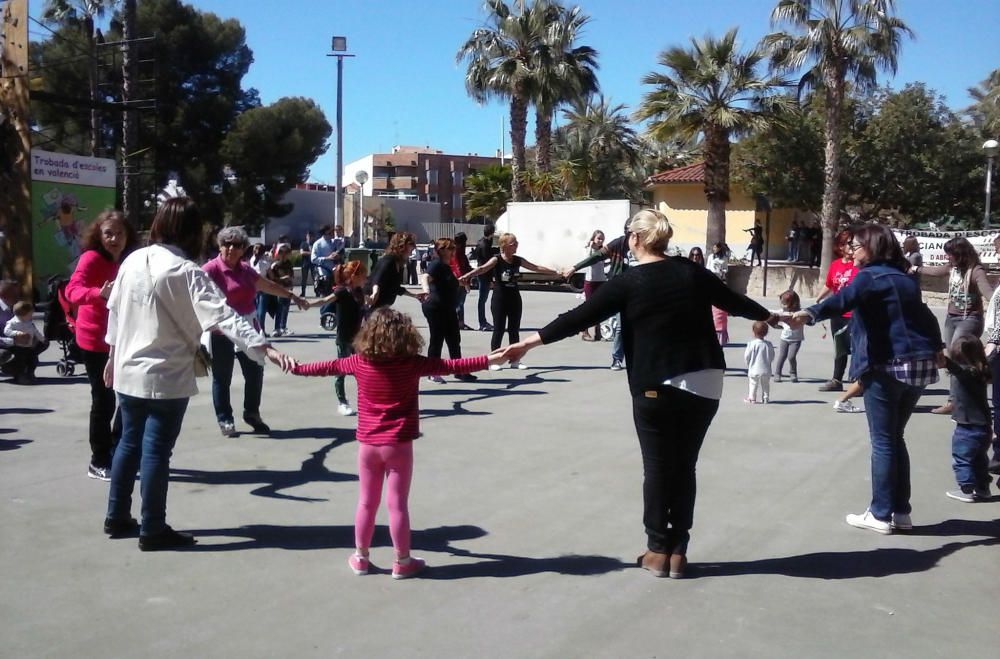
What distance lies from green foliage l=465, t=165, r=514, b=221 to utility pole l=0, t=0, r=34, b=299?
91.9 ft

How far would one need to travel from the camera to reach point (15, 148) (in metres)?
18.4

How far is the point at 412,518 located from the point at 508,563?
95 centimetres

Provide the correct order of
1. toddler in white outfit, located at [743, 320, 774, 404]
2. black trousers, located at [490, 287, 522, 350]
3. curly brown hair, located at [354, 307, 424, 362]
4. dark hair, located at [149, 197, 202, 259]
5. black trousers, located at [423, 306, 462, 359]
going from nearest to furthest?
1. curly brown hair, located at [354, 307, 424, 362]
2. dark hair, located at [149, 197, 202, 259]
3. toddler in white outfit, located at [743, 320, 774, 404]
4. black trousers, located at [423, 306, 462, 359]
5. black trousers, located at [490, 287, 522, 350]

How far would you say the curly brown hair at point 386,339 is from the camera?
15.0 ft

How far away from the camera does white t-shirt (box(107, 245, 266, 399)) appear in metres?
4.91

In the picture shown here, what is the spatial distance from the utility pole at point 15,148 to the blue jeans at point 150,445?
14.8 meters

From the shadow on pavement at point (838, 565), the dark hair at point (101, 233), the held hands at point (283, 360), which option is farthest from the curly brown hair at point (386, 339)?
the dark hair at point (101, 233)

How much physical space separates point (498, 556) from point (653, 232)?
1.85 meters

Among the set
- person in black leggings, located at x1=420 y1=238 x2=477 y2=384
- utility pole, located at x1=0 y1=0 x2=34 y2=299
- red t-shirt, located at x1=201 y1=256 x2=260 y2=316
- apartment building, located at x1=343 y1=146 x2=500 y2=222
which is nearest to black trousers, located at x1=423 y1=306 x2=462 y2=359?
person in black leggings, located at x1=420 y1=238 x2=477 y2=384

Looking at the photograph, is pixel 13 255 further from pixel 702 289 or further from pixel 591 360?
pixel 702 289

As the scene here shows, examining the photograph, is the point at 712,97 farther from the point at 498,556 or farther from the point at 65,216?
the point at 498,556

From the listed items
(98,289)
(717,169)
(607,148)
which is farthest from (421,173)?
(98,289)

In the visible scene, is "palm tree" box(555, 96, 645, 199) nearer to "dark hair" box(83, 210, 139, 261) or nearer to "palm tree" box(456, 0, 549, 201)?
"palm tree" box(456, 0, 549, 201)

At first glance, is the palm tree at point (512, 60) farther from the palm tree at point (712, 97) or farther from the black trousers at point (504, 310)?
the black trousers at point (504, 310)
